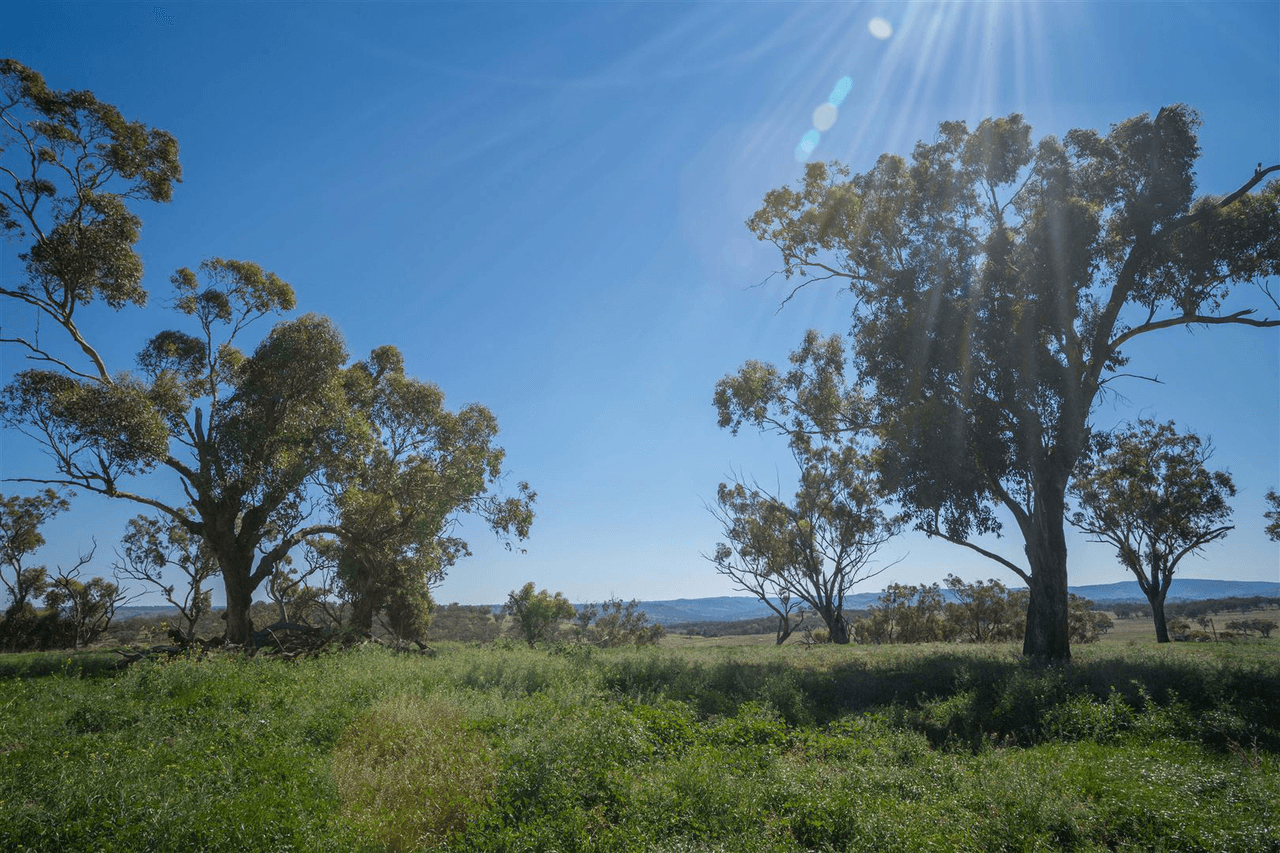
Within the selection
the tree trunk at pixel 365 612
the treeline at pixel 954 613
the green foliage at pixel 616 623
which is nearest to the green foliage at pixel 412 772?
the tree trunk at pixel 365 612

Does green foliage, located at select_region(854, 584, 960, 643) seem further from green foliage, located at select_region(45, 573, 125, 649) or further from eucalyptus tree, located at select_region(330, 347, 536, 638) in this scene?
green foliage, located at select_region(45, 573, 125, 649)

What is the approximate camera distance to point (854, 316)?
20.9 meters

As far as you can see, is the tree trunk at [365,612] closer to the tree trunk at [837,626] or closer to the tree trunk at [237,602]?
the tree trunk at [237,602]

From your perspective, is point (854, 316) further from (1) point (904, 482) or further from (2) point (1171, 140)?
(2) point (1171, 140)

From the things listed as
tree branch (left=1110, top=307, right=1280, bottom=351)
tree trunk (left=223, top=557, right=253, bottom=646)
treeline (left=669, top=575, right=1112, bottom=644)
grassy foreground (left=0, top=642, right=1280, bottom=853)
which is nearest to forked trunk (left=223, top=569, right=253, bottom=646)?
tree trunk (left=223, top=557, right=253, bottom=646)

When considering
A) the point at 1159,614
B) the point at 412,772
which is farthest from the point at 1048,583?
the point at 1159,614

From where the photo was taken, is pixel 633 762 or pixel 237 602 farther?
pixel 237 602

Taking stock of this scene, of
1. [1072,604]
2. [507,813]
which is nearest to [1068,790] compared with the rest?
[507,813]

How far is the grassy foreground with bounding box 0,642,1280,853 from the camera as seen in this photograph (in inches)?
254

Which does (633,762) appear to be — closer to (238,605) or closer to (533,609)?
(238,605)

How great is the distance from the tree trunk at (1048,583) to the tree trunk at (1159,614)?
64.8 feet

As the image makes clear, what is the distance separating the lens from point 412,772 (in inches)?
322

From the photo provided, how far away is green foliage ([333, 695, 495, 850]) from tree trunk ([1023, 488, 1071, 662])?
621 inches

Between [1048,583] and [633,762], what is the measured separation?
14.5 metres
